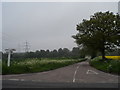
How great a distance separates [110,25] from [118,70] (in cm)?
1482

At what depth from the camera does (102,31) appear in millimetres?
26969

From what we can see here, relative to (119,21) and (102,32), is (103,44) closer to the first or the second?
(102,32)

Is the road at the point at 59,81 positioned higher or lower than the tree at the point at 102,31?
lower

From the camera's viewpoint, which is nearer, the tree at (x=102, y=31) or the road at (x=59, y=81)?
the road at (x=59, y=81)

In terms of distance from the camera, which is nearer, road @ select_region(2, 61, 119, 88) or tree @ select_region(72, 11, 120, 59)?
road @ select_region(2, 61, 119, 88)

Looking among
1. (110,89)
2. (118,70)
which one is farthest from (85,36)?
(110,89)

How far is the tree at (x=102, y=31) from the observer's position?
2633 cm

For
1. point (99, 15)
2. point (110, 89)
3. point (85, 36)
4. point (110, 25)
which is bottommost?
point (110, 89)

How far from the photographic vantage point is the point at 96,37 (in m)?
26.5

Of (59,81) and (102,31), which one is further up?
(102,31)

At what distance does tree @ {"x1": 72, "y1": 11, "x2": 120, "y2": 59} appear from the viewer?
26328 mm

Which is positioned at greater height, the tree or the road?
the tree

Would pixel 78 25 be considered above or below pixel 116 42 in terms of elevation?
above

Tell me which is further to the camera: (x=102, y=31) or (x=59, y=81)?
(x=102, y=31)
